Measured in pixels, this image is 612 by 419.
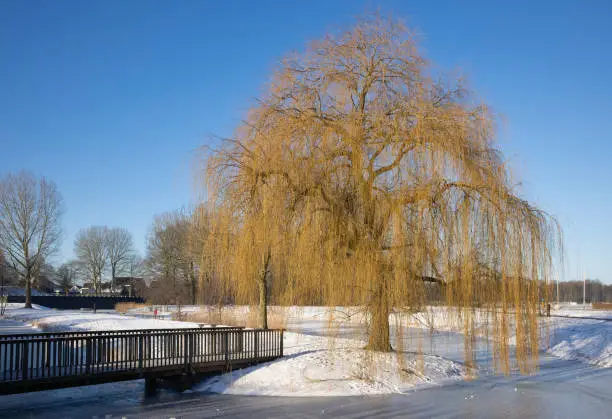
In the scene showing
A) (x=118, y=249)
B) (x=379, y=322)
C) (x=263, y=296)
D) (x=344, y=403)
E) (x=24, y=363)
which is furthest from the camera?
(x=118, y=249)

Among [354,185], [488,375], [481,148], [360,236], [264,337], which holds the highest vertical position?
[481,148]

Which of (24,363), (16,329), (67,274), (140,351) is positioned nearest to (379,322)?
(140,351)

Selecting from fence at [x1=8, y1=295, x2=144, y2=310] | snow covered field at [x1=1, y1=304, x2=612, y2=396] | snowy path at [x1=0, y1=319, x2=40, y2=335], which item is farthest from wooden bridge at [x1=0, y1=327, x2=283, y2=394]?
fence at [x1=8, y1=295, x2=144, y2=310]

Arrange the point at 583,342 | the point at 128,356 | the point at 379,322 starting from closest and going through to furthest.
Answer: the point at 379,322 → the point at 128,356 → the point at 583,342

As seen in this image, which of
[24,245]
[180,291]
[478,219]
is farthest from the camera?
[24,245]

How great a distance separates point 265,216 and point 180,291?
105 feet

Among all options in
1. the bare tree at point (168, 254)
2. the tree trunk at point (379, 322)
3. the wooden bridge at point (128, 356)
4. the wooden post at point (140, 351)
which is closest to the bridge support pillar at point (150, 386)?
the wooden bridge at point (128, 356)

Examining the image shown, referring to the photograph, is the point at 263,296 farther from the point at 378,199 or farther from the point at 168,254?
the point at 168,254

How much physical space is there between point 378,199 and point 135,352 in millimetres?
6658

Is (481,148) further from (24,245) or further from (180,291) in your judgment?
(24,245)

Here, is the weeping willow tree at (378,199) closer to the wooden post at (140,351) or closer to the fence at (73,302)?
the wooden post at (140,351)

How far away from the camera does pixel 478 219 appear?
12578 millimetres

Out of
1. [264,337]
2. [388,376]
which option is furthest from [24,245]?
[388,376]

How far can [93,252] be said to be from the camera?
76.1 meters
